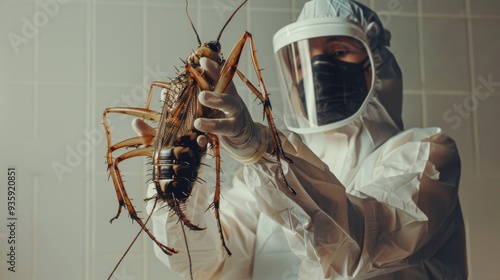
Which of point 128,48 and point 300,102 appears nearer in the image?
point 300,102

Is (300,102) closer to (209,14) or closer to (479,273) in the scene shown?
(209,14)

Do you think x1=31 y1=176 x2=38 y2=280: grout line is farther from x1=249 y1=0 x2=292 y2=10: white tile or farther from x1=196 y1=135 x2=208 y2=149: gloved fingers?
x1=196 y1=135 x2=208 y2=149: gloved fingers

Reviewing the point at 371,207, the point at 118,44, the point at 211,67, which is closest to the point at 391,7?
the point at 118,44

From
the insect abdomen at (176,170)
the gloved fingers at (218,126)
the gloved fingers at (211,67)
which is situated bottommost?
the insect abdomen at (176,170)

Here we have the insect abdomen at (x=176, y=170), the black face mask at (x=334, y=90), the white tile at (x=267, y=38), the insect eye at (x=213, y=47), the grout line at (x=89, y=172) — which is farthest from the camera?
the white tile at (x=267, y=38)

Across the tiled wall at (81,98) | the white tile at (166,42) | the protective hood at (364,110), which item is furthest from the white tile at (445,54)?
the white tile at (166,42)

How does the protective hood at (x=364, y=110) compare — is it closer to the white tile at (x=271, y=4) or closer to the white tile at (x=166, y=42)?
the white tile at (x=271, y=4)

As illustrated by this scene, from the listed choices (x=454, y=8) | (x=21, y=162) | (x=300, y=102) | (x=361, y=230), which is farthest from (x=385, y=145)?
(x=21, y=162)

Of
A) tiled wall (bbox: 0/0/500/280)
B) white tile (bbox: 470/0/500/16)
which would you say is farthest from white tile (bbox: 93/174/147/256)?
white tile (bbox: 470/0/500/16)
